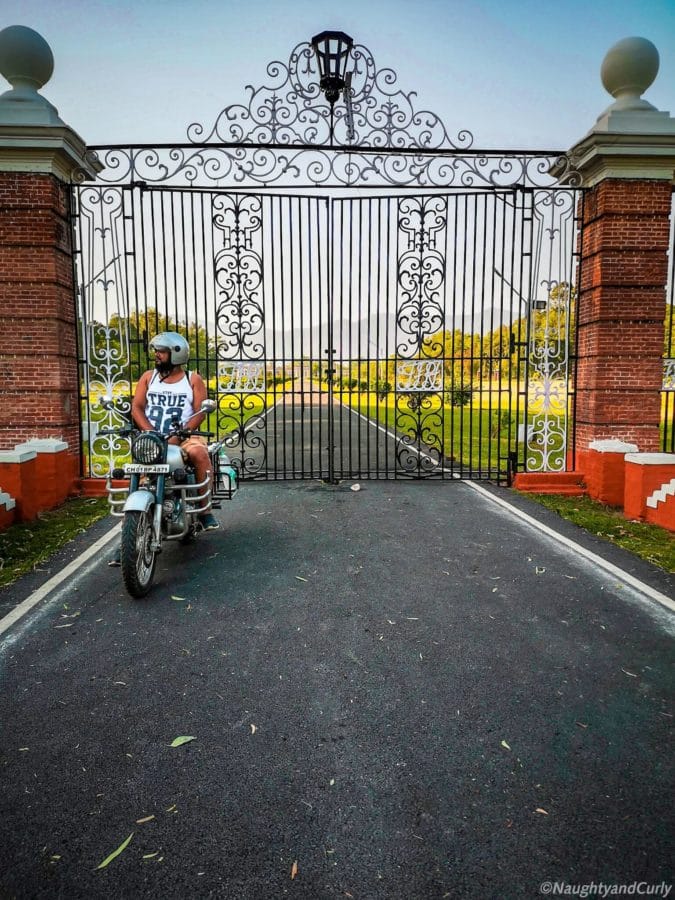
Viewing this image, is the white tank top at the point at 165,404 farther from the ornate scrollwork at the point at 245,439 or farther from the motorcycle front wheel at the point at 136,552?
the motorcycle front wheel at the point at 136,552

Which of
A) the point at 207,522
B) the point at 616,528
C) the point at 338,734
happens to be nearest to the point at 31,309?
the point at 207,522

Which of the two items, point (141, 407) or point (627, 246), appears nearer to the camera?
point (141, 407)

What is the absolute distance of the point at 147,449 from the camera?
4.84 m

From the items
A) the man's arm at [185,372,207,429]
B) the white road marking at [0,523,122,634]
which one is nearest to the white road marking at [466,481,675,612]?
the man's arm at [185,372,207,429]

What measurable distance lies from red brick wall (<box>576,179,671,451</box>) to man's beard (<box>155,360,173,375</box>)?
6.12 metres

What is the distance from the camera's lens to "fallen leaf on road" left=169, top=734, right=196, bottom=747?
2797 millimetres

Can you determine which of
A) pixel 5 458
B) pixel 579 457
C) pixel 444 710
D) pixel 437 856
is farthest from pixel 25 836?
pixel 579 457

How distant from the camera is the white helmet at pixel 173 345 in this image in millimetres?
5488

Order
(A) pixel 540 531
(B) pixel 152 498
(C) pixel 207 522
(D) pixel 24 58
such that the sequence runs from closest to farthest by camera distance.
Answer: (B) pixel 152 498, (C) pixel 207 522, (A) pixel 540 531, (D) pixel 24 58

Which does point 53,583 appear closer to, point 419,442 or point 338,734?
point 338,734

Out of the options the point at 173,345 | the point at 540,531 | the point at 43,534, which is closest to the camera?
the point at 173,345

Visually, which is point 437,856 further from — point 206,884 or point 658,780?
point 658,780

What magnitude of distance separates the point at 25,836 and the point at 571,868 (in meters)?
2.03

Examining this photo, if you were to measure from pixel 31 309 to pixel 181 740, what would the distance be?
7.12 m
